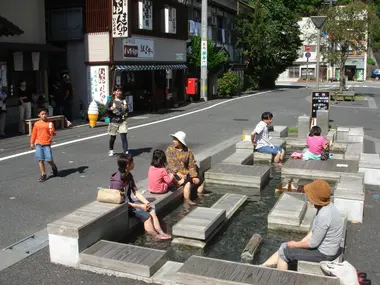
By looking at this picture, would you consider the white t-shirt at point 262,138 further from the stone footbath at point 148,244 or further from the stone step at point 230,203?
the stone footbath at point 148,244

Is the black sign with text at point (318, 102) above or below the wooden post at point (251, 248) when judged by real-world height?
above

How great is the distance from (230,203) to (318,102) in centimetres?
984

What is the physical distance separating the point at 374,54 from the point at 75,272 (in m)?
78.2

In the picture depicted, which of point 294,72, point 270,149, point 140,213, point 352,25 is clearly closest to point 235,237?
point 140,213

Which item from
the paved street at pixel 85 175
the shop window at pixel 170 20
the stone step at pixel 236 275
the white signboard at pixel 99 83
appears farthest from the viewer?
the shop window at pixel 170 20

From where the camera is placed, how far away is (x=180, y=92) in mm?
29250

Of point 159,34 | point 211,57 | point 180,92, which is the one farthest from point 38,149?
point 211,57

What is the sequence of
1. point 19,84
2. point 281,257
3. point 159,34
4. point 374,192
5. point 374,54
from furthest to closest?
point 374,54 < point 159,34 < point 19,84 < point 374,192 < point 281,257

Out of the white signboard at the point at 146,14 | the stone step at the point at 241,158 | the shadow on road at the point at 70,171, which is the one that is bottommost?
the shadow on road at the point at 70,171

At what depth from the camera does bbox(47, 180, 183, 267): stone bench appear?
18.5 ft

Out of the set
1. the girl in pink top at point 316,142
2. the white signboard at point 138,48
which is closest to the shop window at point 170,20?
the white signboard at point 138,48

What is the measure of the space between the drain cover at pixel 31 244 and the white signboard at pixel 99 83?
14937 mm

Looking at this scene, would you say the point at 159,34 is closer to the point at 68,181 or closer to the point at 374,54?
the point at 68,181

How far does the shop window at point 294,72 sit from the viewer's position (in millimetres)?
71088
